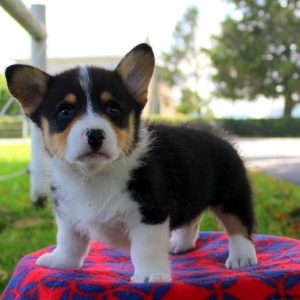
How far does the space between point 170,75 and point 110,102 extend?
135 feet

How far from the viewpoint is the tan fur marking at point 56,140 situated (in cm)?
234

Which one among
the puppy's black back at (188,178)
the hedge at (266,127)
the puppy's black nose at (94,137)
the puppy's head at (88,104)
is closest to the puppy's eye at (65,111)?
the puppy's head at (88,104)

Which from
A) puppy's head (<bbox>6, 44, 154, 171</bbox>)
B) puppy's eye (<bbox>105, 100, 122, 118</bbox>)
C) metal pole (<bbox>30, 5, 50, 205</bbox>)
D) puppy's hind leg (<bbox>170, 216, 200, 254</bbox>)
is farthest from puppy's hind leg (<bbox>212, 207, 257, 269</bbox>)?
metal pole (<bbox>30, 5, 50, 205</bbox>)

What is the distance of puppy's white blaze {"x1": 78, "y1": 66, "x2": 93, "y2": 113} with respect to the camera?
2.33 metres

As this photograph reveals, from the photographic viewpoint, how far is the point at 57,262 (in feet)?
9.39

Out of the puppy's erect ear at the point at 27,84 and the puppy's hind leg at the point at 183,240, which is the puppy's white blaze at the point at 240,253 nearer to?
the puppy's hind leg at the point at 183,240

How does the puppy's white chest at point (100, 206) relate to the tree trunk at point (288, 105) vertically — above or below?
below

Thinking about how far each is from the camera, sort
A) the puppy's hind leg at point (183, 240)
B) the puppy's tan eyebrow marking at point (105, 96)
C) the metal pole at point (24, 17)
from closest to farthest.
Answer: the puppy's tan eyebrow marking at point (105, 96) → the puppy's hind leg at point (183, 240) → the metal pole at point (24, 17)

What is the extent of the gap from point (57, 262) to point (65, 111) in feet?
3.22

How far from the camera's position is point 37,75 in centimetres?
262

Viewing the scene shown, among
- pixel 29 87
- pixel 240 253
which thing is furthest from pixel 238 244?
pixel 29 87

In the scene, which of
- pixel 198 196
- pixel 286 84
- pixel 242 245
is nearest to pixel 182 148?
pixel 198 196

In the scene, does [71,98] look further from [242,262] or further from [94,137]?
[242,262]

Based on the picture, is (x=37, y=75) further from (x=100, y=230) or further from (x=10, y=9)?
(x=10, y=9)
